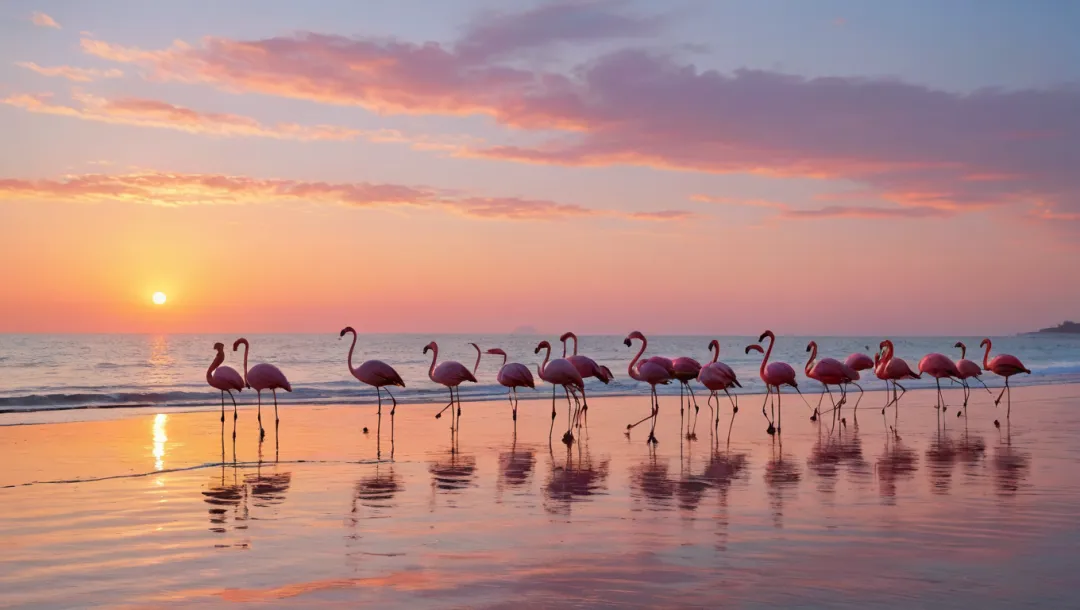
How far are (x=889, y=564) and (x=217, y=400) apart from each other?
71.3ft

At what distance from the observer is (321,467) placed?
12914mm

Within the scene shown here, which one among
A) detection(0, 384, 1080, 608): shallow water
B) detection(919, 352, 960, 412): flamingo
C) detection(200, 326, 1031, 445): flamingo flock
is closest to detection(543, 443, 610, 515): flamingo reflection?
detection(0, 384, 1080, 608): shallow water

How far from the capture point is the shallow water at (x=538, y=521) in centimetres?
678

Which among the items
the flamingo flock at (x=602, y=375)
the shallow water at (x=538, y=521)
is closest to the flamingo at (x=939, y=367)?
the flamingo flock at (x=602, y=375)

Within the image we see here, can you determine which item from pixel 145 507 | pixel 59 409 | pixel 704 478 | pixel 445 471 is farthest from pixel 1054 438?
pixel 59 409

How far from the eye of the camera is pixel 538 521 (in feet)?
30.3

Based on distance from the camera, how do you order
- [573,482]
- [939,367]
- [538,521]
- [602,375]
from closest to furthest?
[538,521] < [573,482] < [602,375] < [939,367]

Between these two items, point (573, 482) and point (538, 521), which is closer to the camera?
point (538, 521)

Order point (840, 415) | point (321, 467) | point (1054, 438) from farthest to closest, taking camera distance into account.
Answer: point (840, 415)
point (1054, 438)
point (321, 467)

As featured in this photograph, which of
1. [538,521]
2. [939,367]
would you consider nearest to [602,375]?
[939,367]

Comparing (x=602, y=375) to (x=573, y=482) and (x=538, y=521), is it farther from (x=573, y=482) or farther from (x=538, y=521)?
(x=538, y=521)

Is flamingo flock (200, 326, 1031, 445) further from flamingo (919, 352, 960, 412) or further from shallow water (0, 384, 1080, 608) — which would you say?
shallow water (0, 384, 1080, 608)

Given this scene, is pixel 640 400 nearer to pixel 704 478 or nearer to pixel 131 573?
pixel 704 478

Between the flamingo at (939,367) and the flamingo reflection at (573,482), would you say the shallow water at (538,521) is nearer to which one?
the flamingo reflection at (573,482)
